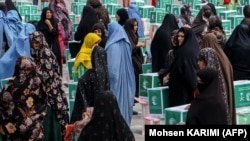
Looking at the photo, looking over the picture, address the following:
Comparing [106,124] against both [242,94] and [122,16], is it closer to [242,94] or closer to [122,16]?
[242,94]

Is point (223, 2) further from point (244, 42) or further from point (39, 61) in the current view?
point (39, 61)

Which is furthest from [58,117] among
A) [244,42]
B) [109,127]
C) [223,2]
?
[223,2]

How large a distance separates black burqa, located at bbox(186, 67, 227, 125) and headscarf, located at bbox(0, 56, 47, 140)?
158cm

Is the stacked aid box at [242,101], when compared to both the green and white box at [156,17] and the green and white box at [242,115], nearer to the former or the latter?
the green and white box at [242,115]

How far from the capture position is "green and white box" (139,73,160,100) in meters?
11.2

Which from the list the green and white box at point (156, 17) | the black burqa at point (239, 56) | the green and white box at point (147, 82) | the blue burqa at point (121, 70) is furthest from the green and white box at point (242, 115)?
the green and white box at point (156, 17)

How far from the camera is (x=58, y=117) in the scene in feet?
31.6

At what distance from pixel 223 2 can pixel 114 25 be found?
38.8 feet

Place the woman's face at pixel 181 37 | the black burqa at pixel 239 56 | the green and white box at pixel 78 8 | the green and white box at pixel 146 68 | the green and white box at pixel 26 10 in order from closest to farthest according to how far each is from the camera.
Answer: the woman's face at pixel 181 37 < the black burqa at pixel 239 56 < the green and white box at pixel 146 68 < the green and white box at pixel 26 10 < the green and white box at pixel 78 8

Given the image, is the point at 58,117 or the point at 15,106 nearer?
the point at 15,106

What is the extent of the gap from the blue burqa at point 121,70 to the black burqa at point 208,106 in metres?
2.79

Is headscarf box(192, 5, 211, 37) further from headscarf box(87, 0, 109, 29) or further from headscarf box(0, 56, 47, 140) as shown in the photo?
headscarf box(0, 56, 47, 140)

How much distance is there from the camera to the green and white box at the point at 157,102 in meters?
10.5

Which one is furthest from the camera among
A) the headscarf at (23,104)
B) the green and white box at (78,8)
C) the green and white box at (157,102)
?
the green and white box at (78,8)
